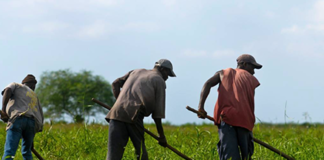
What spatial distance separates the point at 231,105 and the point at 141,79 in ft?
4.29

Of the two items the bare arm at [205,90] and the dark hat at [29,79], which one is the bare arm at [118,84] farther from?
the dark hat at [29,79]

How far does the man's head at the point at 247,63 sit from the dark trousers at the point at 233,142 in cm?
94

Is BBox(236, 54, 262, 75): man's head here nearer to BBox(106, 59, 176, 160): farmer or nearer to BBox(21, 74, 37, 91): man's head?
BBox(106, 59, 176, 160): farmer

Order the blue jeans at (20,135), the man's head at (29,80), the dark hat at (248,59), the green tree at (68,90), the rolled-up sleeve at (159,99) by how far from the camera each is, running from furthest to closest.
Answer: the green tree at (68,90)
the man's head at (29,80)
the blue jeans at (20,135)
the dark hat at (248,59)
the rolled-up sleeve at (159,99)

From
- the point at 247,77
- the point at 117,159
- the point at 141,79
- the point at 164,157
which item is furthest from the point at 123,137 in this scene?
the point at 247,77

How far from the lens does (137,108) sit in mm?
6527

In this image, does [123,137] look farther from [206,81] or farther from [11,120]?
[11,120]

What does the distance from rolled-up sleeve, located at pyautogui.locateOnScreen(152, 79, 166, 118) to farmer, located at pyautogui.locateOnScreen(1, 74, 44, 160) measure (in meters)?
2.65

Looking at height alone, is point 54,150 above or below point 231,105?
below

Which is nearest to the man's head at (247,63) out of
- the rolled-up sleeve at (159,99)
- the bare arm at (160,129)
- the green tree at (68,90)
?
the rolled-up sleeve at (159,99)

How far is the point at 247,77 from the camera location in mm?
6898

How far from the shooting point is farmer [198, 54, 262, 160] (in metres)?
6.67

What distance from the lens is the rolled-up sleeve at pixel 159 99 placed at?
21.4 feet

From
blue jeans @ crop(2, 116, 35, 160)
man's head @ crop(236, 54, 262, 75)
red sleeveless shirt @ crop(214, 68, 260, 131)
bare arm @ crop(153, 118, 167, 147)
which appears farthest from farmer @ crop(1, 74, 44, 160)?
man's head @ crop(236, 54, 262, 75)
